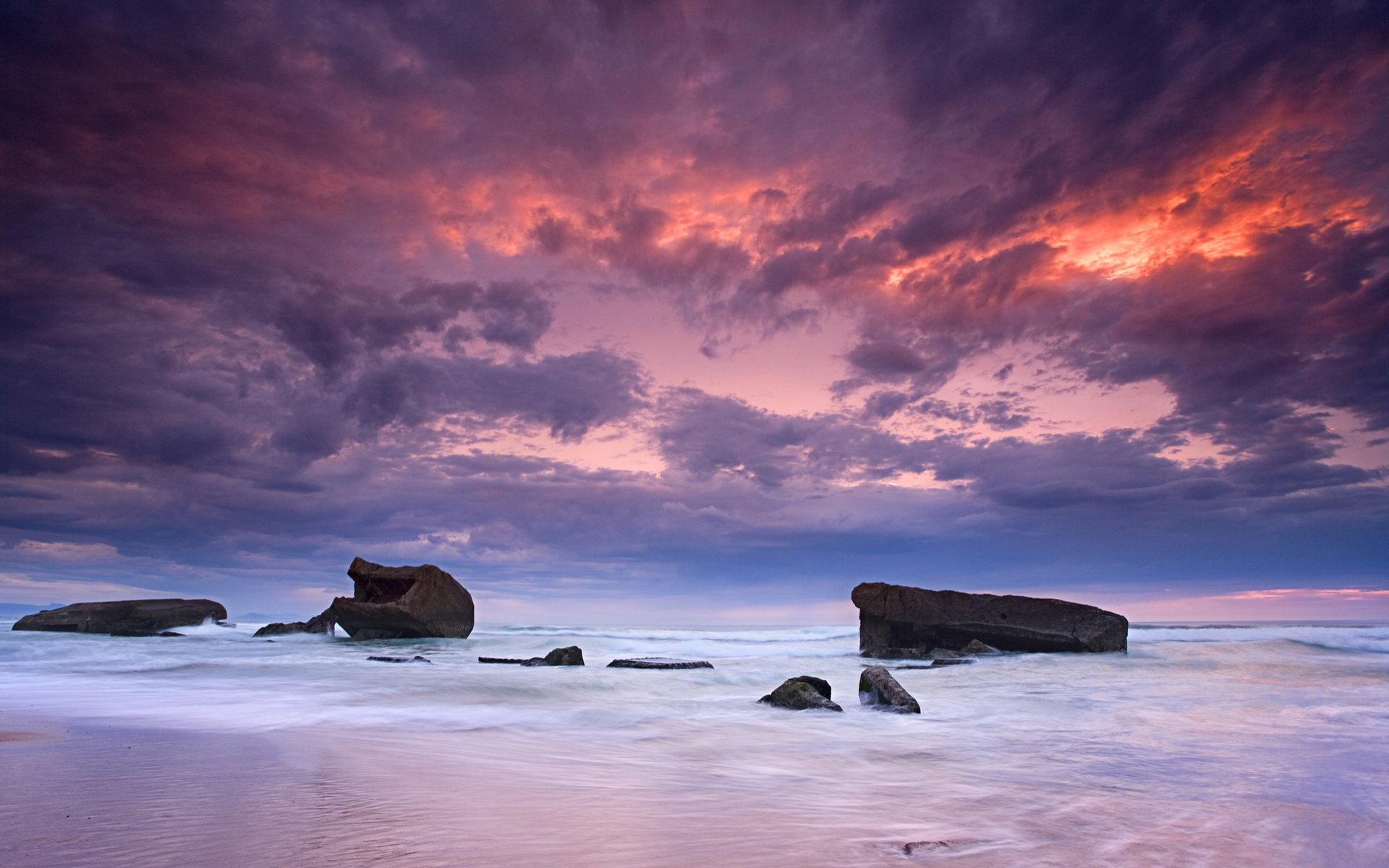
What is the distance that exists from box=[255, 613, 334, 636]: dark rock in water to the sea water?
11.5 meters

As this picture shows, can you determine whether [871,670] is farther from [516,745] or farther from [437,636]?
[437,636]

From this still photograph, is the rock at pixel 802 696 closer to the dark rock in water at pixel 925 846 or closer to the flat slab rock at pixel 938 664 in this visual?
the dark rock in water at pixel 925 846

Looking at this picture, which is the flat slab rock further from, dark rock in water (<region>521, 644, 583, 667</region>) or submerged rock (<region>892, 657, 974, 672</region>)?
dark rock in water (<region>521, 644, 583, 667</region>)

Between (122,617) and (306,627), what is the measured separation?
5030 millimetres

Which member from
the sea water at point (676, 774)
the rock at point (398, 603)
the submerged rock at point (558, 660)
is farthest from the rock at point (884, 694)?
the rock at point (398, 603)

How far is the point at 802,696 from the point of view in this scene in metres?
7.63

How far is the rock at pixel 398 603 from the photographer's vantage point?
1886cm

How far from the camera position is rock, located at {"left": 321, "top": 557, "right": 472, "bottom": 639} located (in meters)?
18.9

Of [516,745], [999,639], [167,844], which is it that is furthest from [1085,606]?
[167,844]

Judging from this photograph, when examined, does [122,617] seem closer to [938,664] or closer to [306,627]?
Answer: [306,627]

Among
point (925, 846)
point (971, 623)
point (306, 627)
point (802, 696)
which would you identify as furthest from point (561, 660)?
point (306, 627)

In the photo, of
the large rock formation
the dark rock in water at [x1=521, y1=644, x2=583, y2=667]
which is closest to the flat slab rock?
the large rock formation

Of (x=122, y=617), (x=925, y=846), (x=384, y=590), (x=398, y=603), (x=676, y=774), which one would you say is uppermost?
(x=384, y=590)

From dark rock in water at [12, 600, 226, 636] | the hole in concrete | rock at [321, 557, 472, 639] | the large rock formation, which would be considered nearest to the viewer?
the large rock formation
